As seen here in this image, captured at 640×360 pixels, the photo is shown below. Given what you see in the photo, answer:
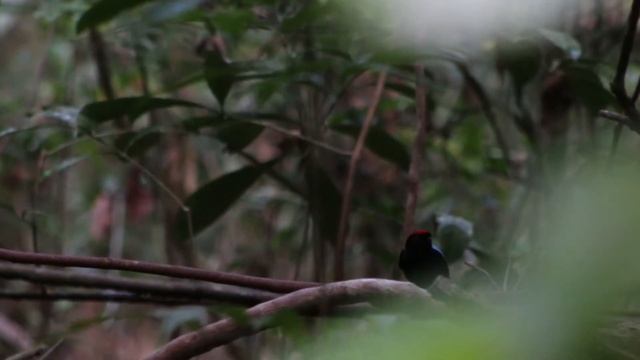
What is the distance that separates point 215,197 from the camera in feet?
4.56

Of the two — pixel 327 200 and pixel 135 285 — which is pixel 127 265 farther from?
pixel 327 200

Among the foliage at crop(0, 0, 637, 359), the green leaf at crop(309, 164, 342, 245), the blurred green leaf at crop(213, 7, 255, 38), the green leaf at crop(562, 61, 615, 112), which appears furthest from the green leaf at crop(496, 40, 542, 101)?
the blurred green leaf at crop(213, 7, 255, 38)

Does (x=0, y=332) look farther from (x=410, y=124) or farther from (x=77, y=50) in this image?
(x=410, y=124)

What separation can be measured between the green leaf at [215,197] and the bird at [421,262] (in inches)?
25.8

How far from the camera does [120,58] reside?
2.31 metres

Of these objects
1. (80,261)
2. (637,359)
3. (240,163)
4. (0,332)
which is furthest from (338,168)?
(637,359)

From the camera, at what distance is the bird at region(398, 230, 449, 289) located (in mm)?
728

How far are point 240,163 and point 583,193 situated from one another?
7.37 ft

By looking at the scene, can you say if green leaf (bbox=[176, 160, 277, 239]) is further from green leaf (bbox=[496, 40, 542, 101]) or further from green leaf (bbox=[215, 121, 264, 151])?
green leaf (bbox=[496, 40, 542, 101])

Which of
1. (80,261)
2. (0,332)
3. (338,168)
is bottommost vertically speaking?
(0,332)

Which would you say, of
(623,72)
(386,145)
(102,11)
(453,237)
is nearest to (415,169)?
(453,237)

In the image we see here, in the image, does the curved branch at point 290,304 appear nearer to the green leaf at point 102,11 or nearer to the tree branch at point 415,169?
the tree branch at point 415,169

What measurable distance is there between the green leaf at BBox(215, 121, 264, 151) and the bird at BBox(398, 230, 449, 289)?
2.12 feet

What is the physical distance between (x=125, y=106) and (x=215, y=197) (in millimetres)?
203
